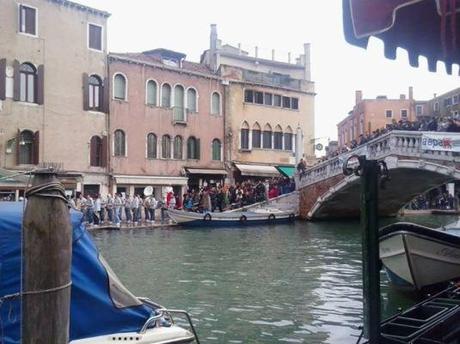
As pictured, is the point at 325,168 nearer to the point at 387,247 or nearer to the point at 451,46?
the point at 387,247

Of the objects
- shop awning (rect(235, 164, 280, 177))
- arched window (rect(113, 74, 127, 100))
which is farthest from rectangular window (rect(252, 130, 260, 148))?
arched window (rect(113, 74, 127, 100))

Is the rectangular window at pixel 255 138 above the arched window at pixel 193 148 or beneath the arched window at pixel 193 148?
above

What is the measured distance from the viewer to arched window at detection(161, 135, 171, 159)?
2180 cm

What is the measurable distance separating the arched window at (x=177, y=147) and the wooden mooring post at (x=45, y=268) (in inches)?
778

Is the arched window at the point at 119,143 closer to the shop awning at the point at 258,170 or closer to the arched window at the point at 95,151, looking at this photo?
the arched window at the point at 95,151

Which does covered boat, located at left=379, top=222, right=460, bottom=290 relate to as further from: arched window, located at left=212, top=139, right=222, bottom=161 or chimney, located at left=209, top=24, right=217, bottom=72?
chimney, located at left=209, top=24, right=217, bottom=72

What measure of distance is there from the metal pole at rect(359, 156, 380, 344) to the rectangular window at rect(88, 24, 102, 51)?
687 inches

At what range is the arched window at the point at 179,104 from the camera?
879 inches

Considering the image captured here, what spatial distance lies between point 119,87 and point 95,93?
1.00 metres

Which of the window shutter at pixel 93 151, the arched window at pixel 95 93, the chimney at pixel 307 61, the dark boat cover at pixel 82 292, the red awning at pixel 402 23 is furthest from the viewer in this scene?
the chimney at pixel 307 61

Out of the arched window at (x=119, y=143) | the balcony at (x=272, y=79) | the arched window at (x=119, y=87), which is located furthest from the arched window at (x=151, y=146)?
the balcony at (x=272, y=79)

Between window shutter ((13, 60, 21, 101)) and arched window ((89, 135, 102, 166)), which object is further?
arched window ((89, 135, 102, 166))

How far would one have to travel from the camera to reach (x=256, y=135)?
24641 mm

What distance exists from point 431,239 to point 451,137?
8.66 m
